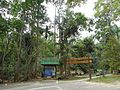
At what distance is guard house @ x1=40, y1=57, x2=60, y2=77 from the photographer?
106ft

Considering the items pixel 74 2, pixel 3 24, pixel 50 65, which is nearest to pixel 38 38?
pixel 50 65

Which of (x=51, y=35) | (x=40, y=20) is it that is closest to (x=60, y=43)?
(x=51, y=35)

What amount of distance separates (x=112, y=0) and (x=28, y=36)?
2647cm

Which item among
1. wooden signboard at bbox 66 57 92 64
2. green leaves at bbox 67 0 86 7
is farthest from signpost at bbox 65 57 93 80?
green leaves at bbox 67 0 86 7

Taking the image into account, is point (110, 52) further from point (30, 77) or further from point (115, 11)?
point (115, 11)

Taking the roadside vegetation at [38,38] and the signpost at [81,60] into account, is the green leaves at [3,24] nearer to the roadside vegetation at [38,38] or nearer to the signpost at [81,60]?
the roadside vegetation at [38,38]

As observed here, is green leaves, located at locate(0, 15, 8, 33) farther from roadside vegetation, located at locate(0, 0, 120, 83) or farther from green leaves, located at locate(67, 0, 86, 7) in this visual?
green leaves, located at locate(67, 0, 86, 7)

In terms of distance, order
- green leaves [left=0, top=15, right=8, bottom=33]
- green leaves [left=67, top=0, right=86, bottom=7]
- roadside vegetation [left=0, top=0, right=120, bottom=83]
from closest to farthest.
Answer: green leaves [left=67, top=0, right=86, bottom=7] < green leaves [left=0, top=15, right=8, bottom=33] < roadside vegetation [left=0, top=0, right=120, bottom=83]

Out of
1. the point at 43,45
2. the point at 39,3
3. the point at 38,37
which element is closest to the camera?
the point at 39,3

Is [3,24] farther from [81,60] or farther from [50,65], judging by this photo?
[50,65]

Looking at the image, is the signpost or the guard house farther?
the guard house

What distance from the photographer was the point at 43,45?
122 ft

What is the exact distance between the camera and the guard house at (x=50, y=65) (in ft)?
106

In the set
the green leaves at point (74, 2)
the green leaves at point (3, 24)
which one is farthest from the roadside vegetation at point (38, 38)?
the green leaves at point (74, 2)
